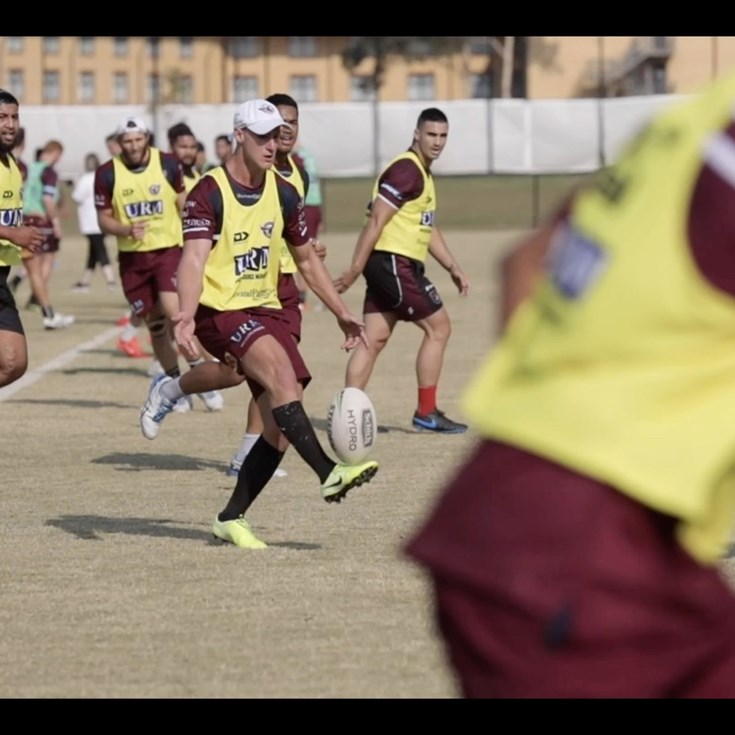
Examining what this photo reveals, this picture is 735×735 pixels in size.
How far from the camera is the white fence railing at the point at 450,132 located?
198 feet

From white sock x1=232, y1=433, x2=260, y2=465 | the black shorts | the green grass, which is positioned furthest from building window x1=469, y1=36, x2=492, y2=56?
white sock x1=232, y1=433, x2=260, y2=465

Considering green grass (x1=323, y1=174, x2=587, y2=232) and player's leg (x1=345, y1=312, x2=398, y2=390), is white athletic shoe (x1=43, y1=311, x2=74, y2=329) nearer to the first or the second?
player's leg (x1=345, y1=312, x2=398, y2=390)

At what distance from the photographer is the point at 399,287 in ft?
41.3

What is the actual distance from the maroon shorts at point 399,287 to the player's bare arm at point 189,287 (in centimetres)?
420

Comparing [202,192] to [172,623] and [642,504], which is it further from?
[642,504]

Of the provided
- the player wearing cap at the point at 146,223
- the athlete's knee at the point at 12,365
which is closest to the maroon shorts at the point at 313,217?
the player wearing cap at the point at 146,223

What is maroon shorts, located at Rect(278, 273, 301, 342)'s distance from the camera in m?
9.68

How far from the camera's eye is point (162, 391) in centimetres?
1070

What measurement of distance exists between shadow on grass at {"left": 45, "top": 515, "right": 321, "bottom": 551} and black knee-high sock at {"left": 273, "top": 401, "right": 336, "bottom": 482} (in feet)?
1.48

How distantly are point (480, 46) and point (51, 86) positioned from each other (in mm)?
A: 31215

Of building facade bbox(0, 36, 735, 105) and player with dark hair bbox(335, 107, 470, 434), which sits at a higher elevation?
building facade bbox(0, 36, 735, 105)
